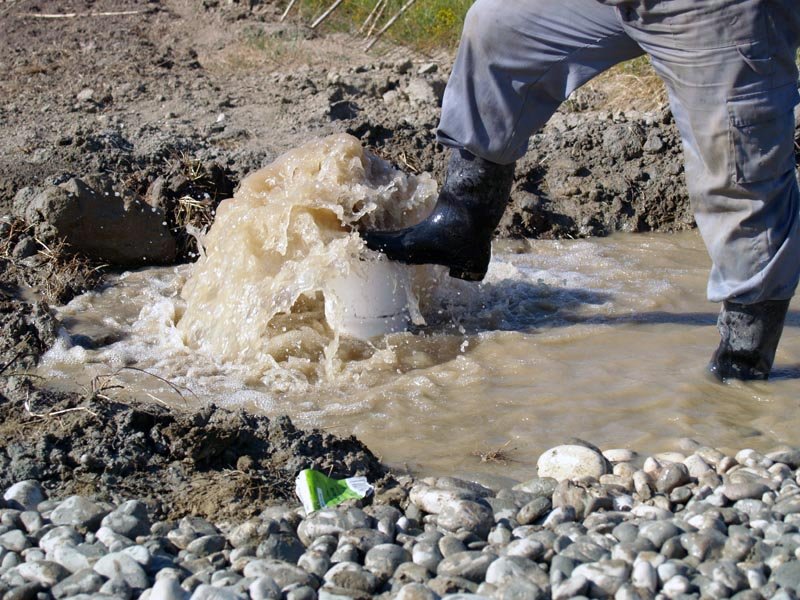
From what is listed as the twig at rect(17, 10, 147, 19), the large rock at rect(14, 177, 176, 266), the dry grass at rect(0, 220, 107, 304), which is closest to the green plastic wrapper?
the dry grass at rect(0, 220, 107, 304)

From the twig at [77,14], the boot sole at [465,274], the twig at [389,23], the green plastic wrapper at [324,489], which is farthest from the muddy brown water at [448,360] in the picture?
the twig at [77,14]

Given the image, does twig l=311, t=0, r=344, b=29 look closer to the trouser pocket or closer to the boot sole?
the boot sole

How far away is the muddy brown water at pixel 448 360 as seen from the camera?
3.74 metres

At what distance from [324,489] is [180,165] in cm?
341

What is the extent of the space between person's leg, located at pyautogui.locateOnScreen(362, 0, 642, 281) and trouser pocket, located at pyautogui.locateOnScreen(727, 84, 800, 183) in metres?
0.52

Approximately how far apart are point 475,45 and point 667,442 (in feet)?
4.98

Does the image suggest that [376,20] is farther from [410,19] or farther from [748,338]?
[748,338]

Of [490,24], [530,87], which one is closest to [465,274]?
[530,87]

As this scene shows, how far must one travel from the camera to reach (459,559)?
250 cm

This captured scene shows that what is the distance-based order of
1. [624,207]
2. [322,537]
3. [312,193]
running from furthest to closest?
[624,207] < [312,193] < [322,537]

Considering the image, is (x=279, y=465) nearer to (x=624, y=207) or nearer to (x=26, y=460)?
(x=26, y=460)

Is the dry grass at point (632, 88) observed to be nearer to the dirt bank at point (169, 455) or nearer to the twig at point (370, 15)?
the twig at point (370, 15)

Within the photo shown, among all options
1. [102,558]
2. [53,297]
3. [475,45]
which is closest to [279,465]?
[102,558]

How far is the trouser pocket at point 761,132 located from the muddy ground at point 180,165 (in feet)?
4.94
